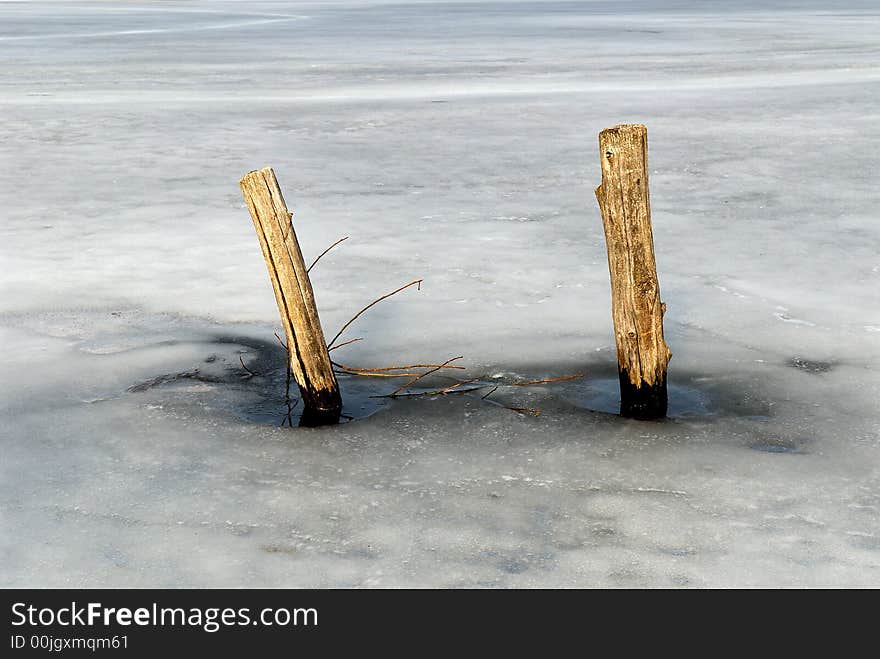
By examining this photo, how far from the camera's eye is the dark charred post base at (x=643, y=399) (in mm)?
4922

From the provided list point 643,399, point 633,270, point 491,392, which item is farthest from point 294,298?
point 643,399

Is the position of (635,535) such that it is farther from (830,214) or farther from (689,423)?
(830,214)

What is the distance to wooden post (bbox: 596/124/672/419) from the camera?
181 inches

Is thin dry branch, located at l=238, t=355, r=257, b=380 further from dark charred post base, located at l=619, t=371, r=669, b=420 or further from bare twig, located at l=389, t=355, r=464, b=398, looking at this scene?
dark charred post base, located at l=619, t=371, r=669, b=420

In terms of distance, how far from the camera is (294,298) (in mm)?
4906

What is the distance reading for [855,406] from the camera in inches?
198

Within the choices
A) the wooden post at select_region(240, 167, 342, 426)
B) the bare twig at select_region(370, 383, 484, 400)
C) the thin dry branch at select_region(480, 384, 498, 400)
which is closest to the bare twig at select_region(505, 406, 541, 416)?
the thin dry branch at select_region(480, 384, 498, 400)

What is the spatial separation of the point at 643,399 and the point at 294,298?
162cm

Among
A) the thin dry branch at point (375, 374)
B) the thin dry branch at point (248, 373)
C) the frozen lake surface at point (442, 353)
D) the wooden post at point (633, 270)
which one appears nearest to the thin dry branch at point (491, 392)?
the frozen lake surface at point (442, 353)

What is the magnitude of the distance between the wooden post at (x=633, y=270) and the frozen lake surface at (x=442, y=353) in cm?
21

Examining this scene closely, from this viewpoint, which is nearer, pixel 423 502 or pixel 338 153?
pixel 423 502

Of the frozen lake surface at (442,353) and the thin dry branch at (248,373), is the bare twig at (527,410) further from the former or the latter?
the thin dry branch at (248,373)
